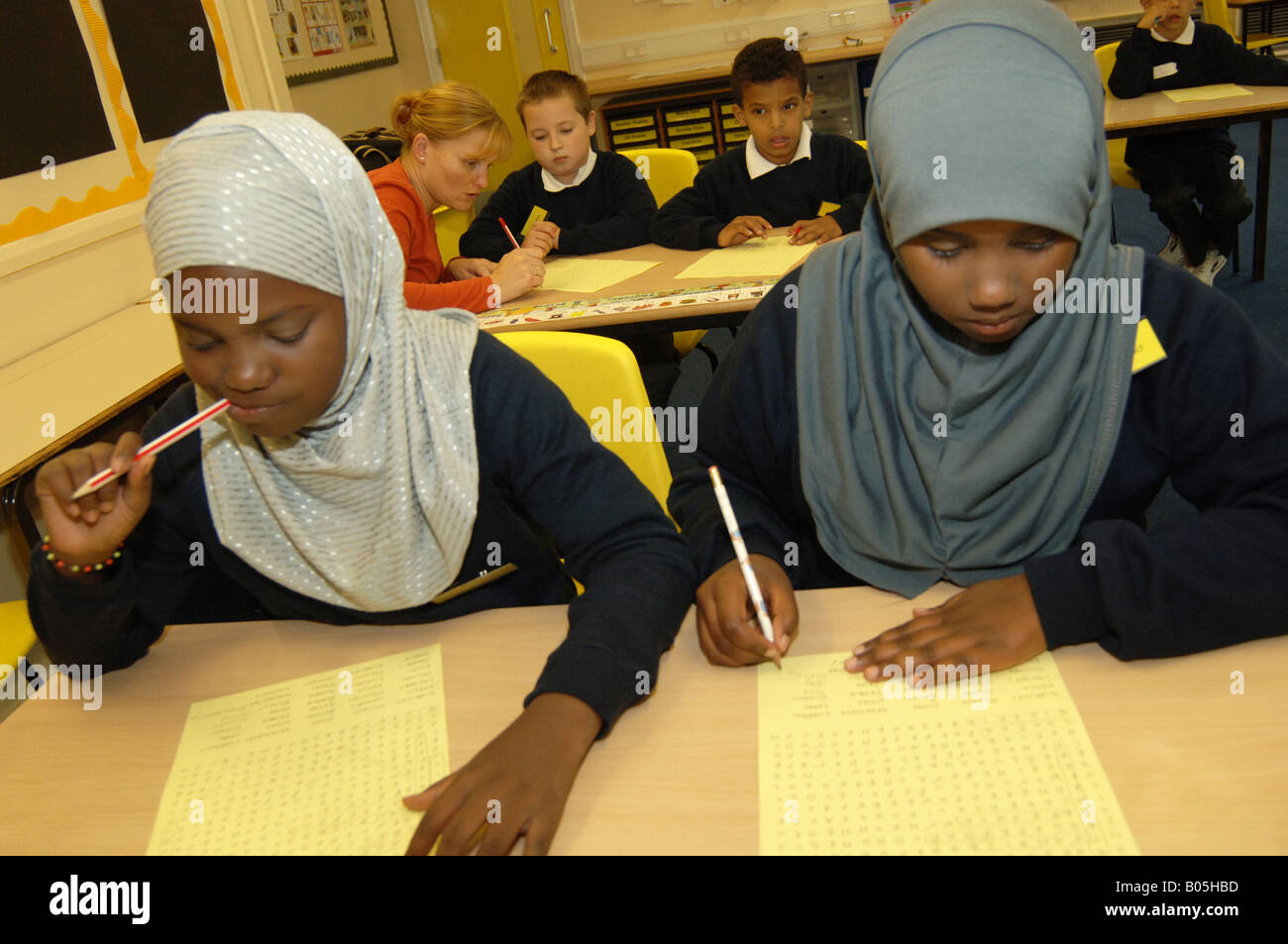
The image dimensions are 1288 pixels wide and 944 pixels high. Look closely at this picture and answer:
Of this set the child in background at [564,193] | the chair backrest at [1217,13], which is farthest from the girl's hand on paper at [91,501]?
the chair backrest at [1217,13]

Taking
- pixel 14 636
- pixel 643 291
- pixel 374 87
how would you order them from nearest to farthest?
pixel 14 636 → pixel 643 291 → pixel 374 87

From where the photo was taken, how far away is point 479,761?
783 millimetres

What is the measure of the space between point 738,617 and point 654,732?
13 centimetres

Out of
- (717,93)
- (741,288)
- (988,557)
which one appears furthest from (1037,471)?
(717,93)

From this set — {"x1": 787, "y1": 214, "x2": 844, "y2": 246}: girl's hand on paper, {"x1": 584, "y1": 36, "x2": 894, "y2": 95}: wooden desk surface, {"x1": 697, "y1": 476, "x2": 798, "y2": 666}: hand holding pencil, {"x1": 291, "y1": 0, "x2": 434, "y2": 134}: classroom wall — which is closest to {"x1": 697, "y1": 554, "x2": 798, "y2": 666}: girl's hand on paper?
{"x1": 697, "y1": 476, "x2": 798, "y2": 666}: hand holding pencil

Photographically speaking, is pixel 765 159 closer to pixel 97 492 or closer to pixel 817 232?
pixel 817 232

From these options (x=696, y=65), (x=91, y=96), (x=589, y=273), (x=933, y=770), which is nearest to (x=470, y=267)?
(x=589, y=273)

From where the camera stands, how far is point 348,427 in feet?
3.26

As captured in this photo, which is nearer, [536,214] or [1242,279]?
[536,214]

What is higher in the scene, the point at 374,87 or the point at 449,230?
the point at 374,87

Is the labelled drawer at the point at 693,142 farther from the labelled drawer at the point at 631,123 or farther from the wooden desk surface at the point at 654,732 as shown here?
the wooden desk surface at the point at 654,732

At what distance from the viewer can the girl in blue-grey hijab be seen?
2.70 ft

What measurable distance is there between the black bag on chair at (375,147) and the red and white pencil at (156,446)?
7.77 feet

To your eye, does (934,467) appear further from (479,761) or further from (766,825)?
(479,761)
